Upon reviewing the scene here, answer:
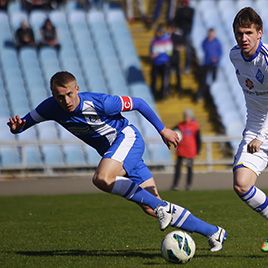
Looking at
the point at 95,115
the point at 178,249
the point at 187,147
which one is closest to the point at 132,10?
the point at 187,147

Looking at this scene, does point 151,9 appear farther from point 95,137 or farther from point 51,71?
point 95,137

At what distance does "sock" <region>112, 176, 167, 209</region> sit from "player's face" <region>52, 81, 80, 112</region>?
931 millimetres

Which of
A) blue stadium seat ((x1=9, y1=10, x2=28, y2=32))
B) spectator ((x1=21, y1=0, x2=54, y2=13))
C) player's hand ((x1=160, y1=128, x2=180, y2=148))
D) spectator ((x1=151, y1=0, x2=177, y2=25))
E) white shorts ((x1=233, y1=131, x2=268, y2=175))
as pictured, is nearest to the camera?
white shorts ((x1=233, y1=131, x2=268, y2=175))

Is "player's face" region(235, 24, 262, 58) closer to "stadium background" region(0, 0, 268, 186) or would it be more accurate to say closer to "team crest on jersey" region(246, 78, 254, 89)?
"team crest on jersey" region(246, 78, 254, 89)

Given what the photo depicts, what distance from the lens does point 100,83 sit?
2973 cm

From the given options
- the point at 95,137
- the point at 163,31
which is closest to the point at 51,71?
the point at 163,31

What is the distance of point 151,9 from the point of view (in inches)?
1314

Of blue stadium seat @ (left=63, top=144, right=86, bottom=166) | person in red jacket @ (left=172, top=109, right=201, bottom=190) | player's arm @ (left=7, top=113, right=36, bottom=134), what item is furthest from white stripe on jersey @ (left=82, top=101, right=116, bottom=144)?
blue stadium seat @ (left=63, top=144, right=86, bottom=166)

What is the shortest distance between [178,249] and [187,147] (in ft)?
42.5

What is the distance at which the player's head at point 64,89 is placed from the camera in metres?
10.8

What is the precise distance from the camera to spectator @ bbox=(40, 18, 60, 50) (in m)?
29.6

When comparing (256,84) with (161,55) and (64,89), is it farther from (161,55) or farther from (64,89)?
(161,55)

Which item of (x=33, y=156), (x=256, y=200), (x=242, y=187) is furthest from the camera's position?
(x=33, y=156)

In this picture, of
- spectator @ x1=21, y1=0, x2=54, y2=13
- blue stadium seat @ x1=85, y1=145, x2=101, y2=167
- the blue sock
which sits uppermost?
the blue sock
